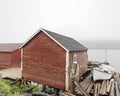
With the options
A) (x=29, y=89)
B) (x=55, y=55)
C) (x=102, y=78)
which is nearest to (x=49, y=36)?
→ (x=55, y=55)

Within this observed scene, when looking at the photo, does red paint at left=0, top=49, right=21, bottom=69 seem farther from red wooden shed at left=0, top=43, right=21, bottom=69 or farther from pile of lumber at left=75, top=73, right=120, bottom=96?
pile of lumber at left=75, top=73, right=120, bottom=96

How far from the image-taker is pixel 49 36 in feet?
63.9

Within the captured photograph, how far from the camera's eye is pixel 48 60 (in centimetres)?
1956

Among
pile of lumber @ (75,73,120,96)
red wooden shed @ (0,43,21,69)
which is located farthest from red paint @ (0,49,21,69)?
pile of lumber @ (75,73,120,96)

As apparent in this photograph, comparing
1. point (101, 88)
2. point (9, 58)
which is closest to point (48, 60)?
point (101, 88)

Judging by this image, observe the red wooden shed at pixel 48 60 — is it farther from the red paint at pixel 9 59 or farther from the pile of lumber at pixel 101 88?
the red paint at pixel 9 59

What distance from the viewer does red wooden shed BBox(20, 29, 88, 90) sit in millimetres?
18281

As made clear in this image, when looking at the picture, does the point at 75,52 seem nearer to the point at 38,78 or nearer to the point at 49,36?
the point at 49,36

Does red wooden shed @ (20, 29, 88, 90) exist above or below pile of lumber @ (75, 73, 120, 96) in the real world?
above

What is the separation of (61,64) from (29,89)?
475cm

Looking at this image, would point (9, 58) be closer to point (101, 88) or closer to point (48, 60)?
point (48, 60)

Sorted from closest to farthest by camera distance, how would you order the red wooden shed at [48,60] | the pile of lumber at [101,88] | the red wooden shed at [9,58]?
1. the pile of lumber at [101,88]
2. the red wooden shed at [48,60]
3. the red wooden shed at [9,58]

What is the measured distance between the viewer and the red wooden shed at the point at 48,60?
18281mm

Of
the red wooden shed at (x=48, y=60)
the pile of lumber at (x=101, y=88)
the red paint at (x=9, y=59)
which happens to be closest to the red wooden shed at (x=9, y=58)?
the red paint at (x=9, y=59)
